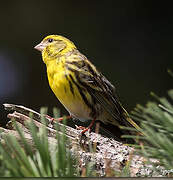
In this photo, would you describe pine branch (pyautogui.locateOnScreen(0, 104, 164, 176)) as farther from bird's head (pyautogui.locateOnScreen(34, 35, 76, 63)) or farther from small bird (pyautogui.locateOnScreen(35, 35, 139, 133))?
bird's head (pyautogui.locateOnScreen(34, 35, 76, 63))

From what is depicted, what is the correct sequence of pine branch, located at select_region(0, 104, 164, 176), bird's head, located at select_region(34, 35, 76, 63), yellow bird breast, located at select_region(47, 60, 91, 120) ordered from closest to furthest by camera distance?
pine branch, located at select_region(0, 104, 164, 176), yellow bird breast, located at select_region(47, 60, 91, 120), bird's head, located at select_region(34, 35, 76, 63)

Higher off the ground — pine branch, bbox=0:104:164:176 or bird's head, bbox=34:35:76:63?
bird's head, bbox=34:35:76:63

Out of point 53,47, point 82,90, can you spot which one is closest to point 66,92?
point 82,90

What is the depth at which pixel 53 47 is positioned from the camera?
1.54 m

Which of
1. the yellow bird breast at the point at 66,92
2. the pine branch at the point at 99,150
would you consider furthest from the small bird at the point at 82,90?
the pine branch at the point at 99,150

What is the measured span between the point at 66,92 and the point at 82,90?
3.2 inches

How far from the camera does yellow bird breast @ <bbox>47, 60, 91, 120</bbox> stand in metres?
1.32

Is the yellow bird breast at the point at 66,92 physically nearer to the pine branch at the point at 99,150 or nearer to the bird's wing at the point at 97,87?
the bird's wing at the point at 97,87

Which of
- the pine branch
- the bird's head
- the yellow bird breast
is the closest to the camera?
the pine branch

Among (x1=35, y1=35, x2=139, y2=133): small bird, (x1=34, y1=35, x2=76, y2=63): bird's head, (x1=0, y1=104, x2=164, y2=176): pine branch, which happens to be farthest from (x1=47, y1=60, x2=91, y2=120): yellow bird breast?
(x1=0, y1=104, x2=164, y2=176): pine branch

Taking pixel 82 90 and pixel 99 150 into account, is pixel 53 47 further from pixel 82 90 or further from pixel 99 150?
pixel 99 150

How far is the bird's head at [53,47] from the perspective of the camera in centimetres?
150

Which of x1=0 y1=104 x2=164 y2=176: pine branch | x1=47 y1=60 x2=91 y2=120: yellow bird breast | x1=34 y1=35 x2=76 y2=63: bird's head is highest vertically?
x1=34 y1=35 x2=76 y2=63: bird's head

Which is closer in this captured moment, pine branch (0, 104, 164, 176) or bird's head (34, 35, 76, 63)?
pine branch (0, 104, 164, 176)
